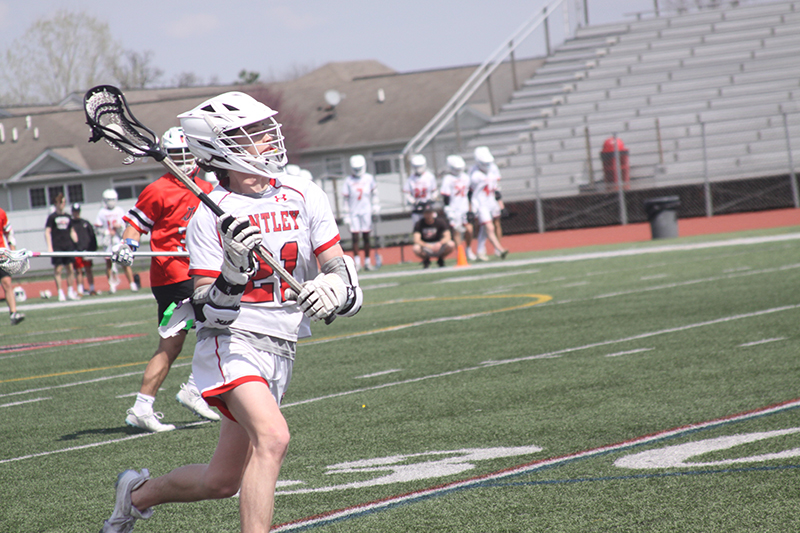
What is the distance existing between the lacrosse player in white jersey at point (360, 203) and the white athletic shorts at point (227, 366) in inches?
738

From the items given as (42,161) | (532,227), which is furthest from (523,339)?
(42,161)

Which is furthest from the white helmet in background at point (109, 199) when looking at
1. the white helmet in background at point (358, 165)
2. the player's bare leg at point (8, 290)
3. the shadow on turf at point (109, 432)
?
the shadow on turf at point (109, 432)

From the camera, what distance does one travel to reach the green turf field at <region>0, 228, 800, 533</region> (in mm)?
4434

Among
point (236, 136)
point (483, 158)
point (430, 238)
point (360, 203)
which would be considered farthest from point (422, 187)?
point (236, 136)

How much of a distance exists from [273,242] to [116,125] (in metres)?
0.83

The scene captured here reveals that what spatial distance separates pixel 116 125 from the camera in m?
4.12

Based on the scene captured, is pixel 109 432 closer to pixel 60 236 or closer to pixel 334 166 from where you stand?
pixel 60 236

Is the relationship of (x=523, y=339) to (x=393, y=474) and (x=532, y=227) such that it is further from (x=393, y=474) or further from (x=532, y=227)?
(x=532, y=227)

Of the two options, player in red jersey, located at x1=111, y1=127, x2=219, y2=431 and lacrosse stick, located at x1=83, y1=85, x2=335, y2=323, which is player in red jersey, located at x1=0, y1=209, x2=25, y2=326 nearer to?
player in red jersey, located at x1=111, y1=127, x2=219, y2=431

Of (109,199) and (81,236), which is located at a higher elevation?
(109,199)

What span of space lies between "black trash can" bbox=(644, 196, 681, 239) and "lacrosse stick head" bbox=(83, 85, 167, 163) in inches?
806

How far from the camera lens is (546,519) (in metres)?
4.18

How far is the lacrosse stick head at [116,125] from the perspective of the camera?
4.05 m

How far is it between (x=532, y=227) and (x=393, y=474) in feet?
80.9
